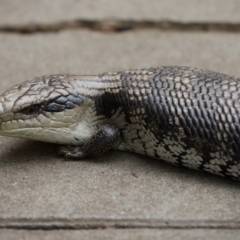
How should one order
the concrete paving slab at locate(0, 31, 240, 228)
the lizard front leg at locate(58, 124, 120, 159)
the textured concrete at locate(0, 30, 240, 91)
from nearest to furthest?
the concrete paving slab at locate(0, 31, 240, 228)
the lizard front leg at locate(58, 124, 120, 159)
the textured concrete at locate(0, 30, 240, 91)

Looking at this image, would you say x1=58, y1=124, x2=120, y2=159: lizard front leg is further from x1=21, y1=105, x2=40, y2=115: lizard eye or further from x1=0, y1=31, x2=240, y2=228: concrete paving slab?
x1=21, y1=105, x2=40, y2=115: lizard eye

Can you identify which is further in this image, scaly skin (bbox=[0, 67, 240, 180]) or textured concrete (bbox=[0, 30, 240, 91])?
textured concrete (bbox=[0, 30, 240, 91])

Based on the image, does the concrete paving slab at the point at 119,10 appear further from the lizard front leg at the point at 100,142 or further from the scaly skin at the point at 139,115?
the lizard front leg at the point at 100,142

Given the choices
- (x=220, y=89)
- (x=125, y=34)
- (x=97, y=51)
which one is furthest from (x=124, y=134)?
(x=125, y=34)

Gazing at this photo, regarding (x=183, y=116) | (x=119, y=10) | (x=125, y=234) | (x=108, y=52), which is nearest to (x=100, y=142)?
(x=183, y=116)

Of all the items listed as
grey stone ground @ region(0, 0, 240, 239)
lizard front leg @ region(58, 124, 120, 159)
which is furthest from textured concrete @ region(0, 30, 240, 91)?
lizard front leg @ region(58, 124, 120, 159)

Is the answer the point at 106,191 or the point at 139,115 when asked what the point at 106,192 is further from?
the point at 139,115
